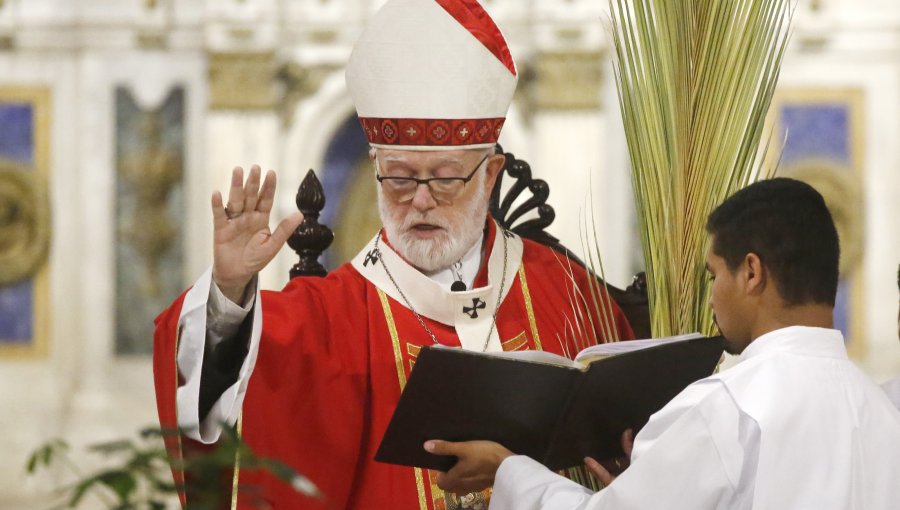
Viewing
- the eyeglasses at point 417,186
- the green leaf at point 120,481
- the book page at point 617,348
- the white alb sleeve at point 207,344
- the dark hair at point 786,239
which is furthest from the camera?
the eyeglasses at point 417,186

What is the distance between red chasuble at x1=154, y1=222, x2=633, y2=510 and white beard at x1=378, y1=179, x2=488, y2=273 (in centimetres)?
13

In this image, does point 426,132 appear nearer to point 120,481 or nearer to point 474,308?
point 474,308

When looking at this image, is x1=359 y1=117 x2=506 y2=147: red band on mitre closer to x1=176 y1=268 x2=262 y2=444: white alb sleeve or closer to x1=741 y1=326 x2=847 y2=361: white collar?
x1=176 y1=268 x2=262 y2=444: white alb sleeve

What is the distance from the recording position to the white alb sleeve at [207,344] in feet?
9.95

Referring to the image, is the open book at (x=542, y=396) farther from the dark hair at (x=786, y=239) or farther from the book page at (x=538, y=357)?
the dark hair at (x=786, y=239)

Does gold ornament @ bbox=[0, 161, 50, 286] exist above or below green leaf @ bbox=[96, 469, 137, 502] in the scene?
below

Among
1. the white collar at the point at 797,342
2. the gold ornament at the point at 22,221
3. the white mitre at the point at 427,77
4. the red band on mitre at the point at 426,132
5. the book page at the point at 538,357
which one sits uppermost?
the white mitre at the point at 427,77

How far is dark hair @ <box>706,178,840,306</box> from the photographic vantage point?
2.60 m

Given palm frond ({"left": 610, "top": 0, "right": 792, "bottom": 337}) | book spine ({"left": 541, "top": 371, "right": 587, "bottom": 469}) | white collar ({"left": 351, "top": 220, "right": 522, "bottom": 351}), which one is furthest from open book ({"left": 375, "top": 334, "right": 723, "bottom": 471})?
white collar ({"left": 351, "top": 220, "right": 522, "bottom": 351})

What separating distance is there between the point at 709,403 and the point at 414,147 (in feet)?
4.47

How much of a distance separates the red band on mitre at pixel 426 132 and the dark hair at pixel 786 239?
1.14m

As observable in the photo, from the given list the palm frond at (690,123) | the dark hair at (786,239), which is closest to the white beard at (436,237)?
the palm frond at (690,123)

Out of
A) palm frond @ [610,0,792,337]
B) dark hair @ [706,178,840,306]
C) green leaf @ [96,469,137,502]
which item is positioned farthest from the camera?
palm frond @ [610,0,792,337]

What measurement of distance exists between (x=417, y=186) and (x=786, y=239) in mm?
1231
